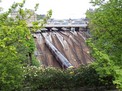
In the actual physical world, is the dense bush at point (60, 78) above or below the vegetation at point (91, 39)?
below

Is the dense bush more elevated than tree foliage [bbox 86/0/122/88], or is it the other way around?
tree foliage [bbox 86/0/122/88]

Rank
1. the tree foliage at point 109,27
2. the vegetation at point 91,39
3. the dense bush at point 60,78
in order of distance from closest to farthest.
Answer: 1. the vegetation at point 91,39
2. the tree foliage at point 109,27
3. the dense bush at point 60,78

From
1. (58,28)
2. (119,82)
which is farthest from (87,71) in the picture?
(58,28)

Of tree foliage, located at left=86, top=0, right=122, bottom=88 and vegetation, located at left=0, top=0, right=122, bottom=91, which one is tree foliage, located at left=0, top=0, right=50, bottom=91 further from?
tree foliage, located at left=86, top=0, right=122, bottom=88

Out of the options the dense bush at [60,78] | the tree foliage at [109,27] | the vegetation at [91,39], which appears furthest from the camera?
the dense bush at [60,78]

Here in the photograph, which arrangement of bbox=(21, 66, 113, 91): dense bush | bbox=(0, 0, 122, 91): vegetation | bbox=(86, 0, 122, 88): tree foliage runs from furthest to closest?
bbox=(21, 66, 113, 91): dense bush
bbox=(86, 0, 122, 88): tree foliage
bbox=(0, 0, 122, 91): vegetation

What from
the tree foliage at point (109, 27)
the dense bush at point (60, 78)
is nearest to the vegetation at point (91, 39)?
the tree foliage at point (109, 27)

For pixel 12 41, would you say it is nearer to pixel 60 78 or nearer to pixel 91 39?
pixel 91 39

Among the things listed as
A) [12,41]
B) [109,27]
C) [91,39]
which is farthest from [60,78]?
[12,41]

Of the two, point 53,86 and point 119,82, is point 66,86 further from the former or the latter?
point 119,82

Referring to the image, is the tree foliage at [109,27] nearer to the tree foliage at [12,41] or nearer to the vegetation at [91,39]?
the vegetation at [91,39]

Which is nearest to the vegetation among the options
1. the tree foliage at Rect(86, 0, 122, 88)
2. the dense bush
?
the tree foliage at Rect(86, 0, 122, 88)

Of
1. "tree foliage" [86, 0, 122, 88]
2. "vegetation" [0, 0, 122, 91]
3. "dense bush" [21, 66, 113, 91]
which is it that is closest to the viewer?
"vegetation" [0, 0, 122, 91]

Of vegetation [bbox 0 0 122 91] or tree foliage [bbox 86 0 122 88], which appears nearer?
vegetation [bbox 0 0 122 91]
